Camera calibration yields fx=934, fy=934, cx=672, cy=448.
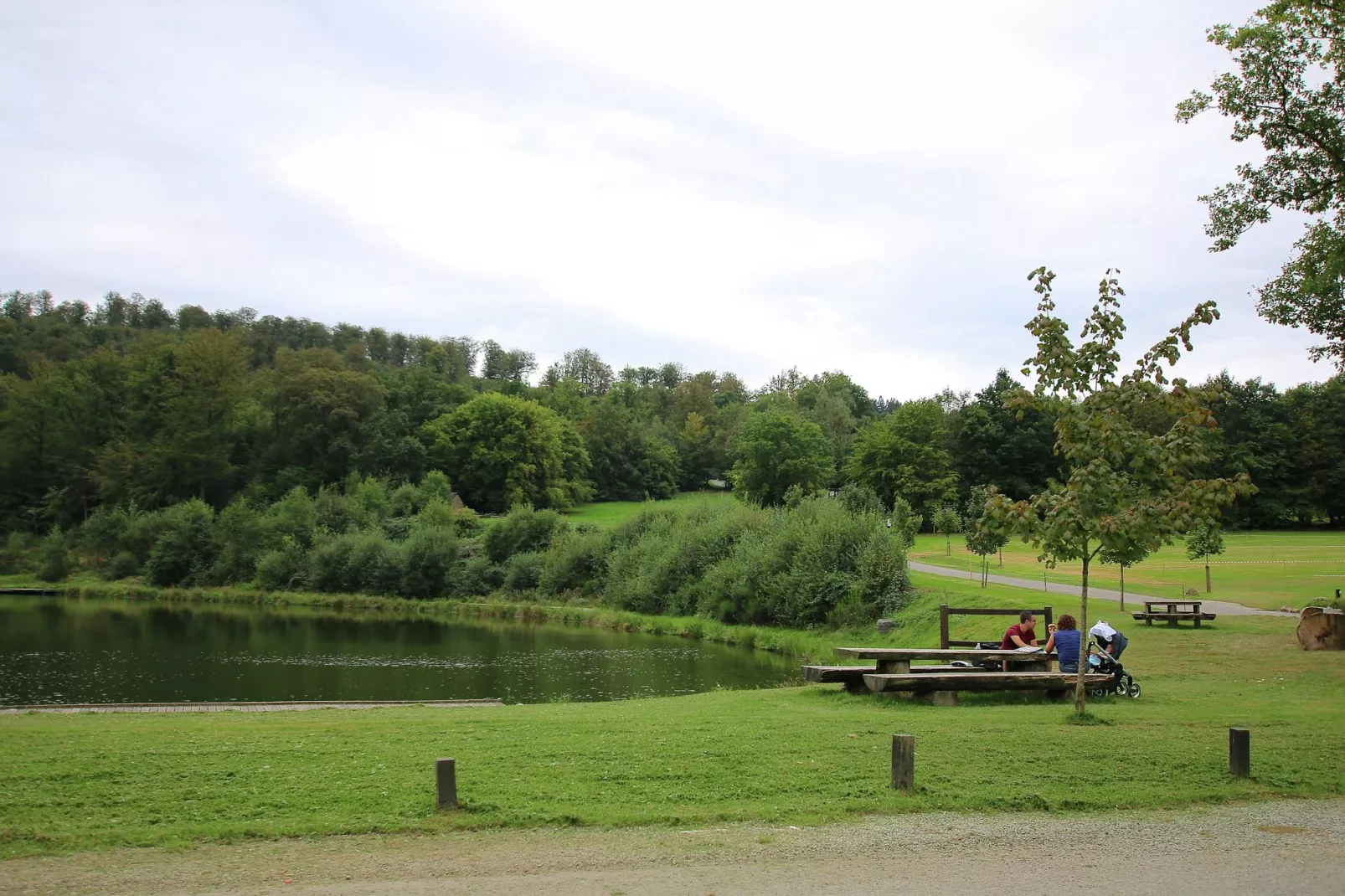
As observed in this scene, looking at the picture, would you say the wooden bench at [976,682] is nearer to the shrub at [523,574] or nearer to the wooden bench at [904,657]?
the wooden bench at [904,657]

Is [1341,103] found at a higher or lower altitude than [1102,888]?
higher

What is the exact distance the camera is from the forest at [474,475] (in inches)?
2032

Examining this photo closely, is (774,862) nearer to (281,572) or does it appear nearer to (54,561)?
(281,572)

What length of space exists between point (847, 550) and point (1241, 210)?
81.5ft

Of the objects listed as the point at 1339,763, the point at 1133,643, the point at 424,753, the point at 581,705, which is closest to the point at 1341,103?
the point at 1133,643

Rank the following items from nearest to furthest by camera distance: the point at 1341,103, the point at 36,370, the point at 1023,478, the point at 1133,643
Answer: the point at 1341,103 < the point at 1133,643 < the point at 1023,478 < the point at 36,370

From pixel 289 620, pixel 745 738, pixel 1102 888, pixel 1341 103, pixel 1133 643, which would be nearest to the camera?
pixel 1102 888

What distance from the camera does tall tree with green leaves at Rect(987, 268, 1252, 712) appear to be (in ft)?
39.8

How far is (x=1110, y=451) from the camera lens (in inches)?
495

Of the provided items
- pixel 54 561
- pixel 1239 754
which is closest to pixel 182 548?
pixel 54 561

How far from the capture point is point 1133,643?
942 inches

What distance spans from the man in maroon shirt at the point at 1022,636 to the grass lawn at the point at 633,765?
2923mm

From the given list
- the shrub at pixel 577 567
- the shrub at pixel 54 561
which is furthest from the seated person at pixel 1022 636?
the shrub at pixel 54 561

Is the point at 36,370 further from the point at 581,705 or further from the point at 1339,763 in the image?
the point at 1339,763
